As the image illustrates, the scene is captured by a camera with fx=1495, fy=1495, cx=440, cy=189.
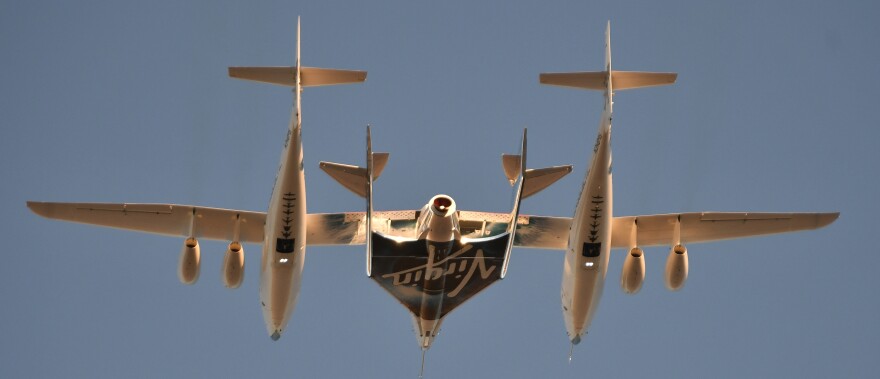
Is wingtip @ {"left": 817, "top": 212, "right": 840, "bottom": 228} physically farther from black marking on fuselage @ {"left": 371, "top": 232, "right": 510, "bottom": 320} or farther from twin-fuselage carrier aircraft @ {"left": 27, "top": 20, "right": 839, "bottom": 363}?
black marking on fuselage @ {"left": 371, "top": 232, "right": 510, "bottom": 320}

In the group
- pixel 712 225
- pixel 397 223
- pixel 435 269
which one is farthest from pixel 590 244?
pixel 397 223

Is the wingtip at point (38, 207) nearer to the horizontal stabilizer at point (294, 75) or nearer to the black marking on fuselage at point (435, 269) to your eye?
the horizontal stabilizer at point (294, 75)

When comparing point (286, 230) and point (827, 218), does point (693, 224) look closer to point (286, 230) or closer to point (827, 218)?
point (827, 218)

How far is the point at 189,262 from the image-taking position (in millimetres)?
36312

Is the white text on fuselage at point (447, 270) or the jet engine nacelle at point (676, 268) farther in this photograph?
the jet engine nacelle at point (676, 268)

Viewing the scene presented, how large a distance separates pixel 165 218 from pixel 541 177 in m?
9.72

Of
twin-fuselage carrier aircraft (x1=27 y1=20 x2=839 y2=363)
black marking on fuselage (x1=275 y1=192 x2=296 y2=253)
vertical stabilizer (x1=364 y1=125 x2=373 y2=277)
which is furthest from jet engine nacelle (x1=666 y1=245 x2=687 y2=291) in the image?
black marking on fuselage (x1=275 y1=192 x2=296 y2=253)

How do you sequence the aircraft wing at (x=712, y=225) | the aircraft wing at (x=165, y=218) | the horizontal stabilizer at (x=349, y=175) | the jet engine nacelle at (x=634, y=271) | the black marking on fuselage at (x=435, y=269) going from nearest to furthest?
the black marking on fuselage at (x=435, y=269) → the horizontal stabilizer at (x=349, y=175) → the jet engine nacelle at (x=634, y=271) → the aircraft wing at (x=165, y=218) → the aircraft wing at (x=712, y=225)

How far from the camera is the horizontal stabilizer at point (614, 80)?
3556cm

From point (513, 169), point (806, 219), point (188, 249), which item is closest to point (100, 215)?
point (188, 249)

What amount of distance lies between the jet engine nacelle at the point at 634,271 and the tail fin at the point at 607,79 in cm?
416

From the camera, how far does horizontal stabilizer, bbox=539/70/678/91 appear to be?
3556 cm

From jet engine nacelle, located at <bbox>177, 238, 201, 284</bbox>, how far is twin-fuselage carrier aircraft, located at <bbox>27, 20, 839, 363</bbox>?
2cm

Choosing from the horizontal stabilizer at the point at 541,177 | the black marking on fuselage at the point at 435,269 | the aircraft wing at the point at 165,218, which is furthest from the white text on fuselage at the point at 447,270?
the aircraft wing at the point at 165,218
